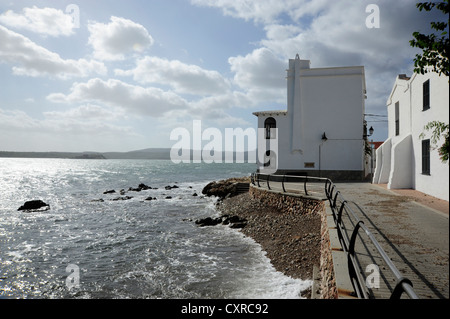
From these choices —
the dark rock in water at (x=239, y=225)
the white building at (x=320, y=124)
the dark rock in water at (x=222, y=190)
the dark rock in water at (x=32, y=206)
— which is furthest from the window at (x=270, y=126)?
the dark rock in water at (x=32, y=206)

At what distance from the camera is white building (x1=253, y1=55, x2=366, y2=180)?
73.0ft

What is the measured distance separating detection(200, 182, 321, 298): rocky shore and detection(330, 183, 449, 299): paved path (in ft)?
8.35

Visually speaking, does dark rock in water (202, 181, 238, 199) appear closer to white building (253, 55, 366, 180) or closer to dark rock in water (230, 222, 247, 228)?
white building (253, 55, 366, 180)

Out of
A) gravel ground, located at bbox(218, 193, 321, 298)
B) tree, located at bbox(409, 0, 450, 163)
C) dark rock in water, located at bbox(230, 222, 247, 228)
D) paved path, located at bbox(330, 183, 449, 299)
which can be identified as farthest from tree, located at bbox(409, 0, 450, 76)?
dark rock in water, located at bbox(230, 222, 247, 228)

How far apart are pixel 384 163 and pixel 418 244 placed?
1301cm

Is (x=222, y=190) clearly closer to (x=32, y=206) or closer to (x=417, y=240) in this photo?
(x=32, y=206)

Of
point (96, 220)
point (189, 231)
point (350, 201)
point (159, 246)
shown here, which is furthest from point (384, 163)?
point (96, 220)

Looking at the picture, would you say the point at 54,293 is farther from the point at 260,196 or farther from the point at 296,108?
the point at 296,108

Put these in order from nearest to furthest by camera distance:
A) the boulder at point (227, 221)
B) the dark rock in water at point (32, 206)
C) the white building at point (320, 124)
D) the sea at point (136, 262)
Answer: the sea at point (136, 262), the boulder at point (227, 221), the white building at point (320, 124), the dark rock in water at point (32, 206)

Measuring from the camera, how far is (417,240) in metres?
5.50

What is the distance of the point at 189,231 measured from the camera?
1628cm

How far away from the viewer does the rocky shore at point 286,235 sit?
31.4 ft

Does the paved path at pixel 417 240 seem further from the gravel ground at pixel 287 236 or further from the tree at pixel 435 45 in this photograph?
the gravel ground at pixel 287 236

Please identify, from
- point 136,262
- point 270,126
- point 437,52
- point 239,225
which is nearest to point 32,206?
point 136,262
